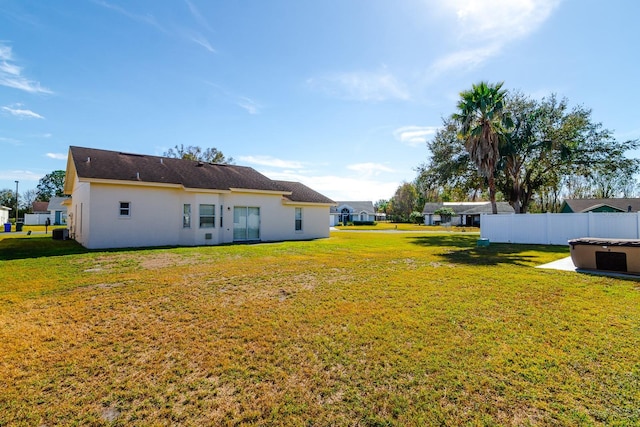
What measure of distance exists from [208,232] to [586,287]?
52.8 feet

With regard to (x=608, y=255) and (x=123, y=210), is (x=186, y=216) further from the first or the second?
(x=608, y=255)

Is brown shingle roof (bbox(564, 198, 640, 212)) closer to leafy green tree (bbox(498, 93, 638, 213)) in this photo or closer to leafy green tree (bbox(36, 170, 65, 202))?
leafy green tree (bbox(498, 93, 638, 213))

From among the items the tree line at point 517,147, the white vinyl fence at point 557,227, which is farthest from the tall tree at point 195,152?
the white vinyl fence at point 557,227

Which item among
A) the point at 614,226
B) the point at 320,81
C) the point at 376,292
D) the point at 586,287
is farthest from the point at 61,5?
the point at 614,226

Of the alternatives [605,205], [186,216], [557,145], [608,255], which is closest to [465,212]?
[605,205]

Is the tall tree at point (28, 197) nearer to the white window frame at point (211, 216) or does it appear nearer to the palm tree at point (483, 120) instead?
the white window frame at point (211, 216)

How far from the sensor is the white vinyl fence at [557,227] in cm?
1458

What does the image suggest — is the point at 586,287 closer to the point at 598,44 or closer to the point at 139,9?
the point at 598,44

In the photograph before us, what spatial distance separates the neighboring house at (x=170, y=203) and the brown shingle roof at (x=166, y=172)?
0.04 metres

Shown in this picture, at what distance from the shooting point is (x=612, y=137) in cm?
2167

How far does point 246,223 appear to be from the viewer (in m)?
18.1

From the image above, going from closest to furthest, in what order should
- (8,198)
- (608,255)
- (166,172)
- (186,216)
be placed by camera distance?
(608,255), (186,216), (166,172), (8,198)

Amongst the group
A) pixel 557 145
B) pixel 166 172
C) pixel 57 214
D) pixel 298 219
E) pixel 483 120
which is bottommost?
pixel 298 219

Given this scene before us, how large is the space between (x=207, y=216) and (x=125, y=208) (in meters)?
4.02
